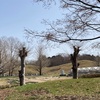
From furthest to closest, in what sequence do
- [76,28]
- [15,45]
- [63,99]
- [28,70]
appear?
[28,70]
[15,45]
[63,99]
[76,28]

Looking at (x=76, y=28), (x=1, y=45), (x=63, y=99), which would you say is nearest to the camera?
(x=76, y=28)

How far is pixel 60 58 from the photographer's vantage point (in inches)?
4631

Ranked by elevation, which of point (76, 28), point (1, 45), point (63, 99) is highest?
point (1, 45)

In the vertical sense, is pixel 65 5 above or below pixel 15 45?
below

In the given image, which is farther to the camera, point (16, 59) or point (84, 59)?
point (84, 59)

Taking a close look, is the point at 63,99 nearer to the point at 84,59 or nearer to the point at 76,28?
the point at 76,28

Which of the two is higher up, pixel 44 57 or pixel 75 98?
pixel 44 57

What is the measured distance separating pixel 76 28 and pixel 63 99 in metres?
4.00

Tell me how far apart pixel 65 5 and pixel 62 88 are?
24.7 ft

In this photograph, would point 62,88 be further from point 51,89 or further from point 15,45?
point 15,45

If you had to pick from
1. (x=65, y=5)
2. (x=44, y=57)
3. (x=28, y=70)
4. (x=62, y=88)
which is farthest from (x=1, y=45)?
(x=65, y=5)

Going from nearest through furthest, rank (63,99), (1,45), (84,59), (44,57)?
(63,99)
(1,45)
(44,57)
(84,59)

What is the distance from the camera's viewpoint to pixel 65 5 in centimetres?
1012

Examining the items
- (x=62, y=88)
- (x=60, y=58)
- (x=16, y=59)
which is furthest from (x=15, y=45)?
(x=62, y=88)
